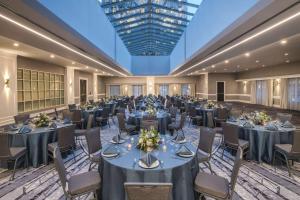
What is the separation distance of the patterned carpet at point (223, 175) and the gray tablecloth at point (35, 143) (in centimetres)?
20

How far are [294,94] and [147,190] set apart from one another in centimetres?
1699

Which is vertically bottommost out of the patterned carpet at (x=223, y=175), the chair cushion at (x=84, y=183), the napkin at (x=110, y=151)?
the patterned carpet at (x=223, y=175)

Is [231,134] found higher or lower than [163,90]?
lower

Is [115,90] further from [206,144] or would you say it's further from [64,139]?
[206,144]

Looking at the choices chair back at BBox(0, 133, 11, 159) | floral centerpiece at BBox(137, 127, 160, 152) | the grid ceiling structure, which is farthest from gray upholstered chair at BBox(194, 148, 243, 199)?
the grid ceiling structure

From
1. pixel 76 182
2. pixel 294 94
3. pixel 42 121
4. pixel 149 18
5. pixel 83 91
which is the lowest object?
pixel 76 182

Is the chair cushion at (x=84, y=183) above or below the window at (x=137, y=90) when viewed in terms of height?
below

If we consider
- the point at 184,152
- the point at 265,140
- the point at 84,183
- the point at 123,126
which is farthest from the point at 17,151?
the point at 265,140

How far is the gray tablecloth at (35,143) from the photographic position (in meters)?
4.76

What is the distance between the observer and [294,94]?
15539mm

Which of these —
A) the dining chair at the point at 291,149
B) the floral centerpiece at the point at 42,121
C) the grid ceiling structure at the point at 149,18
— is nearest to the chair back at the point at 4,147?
the floral centerpiece at the point at 42,121

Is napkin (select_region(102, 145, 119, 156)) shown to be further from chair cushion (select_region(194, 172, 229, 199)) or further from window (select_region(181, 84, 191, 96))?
window (select_region(181, 84, 191, 96))

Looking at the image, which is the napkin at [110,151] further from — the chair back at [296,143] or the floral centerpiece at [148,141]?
the chair back at [296,143]

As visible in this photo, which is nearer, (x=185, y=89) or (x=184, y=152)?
(x=184, y=152)
